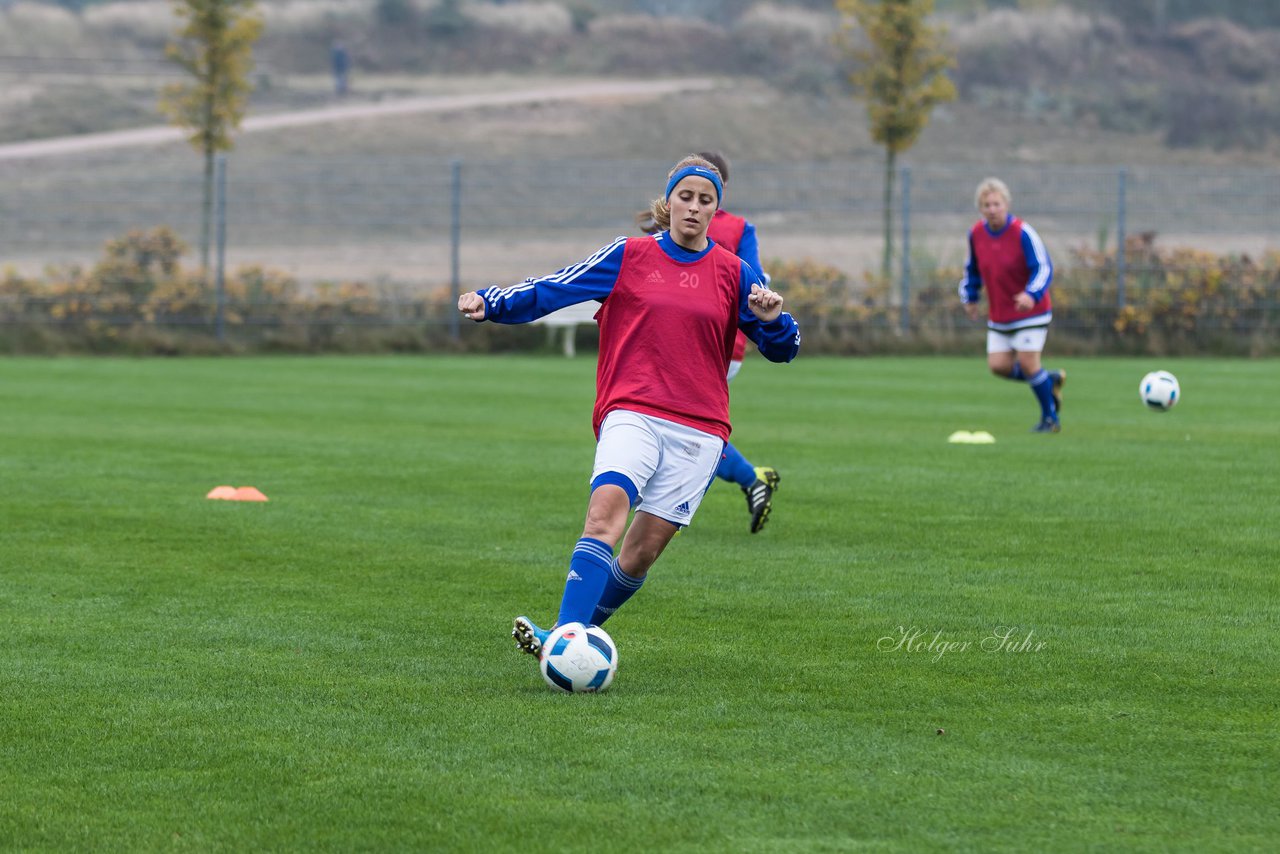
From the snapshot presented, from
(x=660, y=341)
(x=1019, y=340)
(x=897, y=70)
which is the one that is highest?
(x=897, y=70)

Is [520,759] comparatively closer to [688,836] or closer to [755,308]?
[688,836]

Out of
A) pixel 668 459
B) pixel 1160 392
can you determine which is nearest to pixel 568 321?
pixel 1160 392

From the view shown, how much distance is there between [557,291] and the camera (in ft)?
22.2

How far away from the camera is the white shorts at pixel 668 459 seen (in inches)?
262

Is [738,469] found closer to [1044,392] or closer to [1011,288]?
[1044,392]

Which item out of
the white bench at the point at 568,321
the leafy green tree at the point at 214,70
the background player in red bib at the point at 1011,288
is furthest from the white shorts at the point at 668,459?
the leafy green tree at the point at 214,70

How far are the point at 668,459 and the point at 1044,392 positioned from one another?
942 cm

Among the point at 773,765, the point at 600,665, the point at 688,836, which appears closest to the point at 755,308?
the point at 600,665

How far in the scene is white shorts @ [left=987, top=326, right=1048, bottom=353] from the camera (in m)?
16.0

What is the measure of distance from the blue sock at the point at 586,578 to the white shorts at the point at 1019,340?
1002 centimetres

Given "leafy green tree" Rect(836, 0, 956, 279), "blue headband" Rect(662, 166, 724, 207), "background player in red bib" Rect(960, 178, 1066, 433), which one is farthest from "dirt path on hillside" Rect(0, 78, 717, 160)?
"blue headband" Rect(662, 166, 724, 207)

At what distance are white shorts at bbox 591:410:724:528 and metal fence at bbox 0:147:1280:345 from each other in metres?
20.9

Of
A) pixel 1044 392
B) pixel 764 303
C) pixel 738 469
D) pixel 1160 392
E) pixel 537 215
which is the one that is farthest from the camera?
pixel 537 215

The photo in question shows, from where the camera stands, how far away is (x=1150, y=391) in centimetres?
1658
